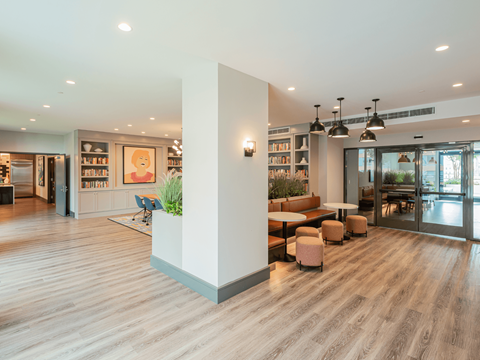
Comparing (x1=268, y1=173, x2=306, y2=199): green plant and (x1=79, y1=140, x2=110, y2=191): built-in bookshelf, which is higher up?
(x1=79, y1=140, x2=110, y2=191): built-in bookshelf

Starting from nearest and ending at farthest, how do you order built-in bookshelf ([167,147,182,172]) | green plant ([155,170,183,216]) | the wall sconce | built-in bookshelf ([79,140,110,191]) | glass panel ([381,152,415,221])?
the wall sconce → green plant ([155,170,183,216]) → glass panel ([381,152,415,221]) → built-in bookshelf ([79,140,110,191]) → built-in bookshelf ([167,147,182,172])

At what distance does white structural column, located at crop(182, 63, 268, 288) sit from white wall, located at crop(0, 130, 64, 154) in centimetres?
809

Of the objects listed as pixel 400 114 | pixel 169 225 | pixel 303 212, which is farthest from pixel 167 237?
pixel 400 114

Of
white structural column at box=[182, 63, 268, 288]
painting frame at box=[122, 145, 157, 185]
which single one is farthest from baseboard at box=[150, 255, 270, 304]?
painting frame at box=[122, 145, 157, 185]

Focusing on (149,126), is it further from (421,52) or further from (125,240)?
(421,52)

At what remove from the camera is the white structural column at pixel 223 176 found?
9.78 ft

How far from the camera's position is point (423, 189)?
20.8 ft

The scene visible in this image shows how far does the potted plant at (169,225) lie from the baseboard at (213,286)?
0.39 feet

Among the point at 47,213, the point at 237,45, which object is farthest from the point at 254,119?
the point at 47,213

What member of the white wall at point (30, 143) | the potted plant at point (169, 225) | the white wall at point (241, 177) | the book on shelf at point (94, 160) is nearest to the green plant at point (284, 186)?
the white wall at point (241, 177)

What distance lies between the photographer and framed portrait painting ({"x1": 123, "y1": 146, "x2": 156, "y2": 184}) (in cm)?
926

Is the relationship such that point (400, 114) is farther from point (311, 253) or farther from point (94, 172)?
point (94, 172)

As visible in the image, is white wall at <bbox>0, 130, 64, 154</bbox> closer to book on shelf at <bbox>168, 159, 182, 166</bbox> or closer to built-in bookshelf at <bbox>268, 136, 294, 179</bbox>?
book on shelf at <bbox>168, 159, 182, 166</bbox>

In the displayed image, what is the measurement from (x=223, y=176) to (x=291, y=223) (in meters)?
2.76
